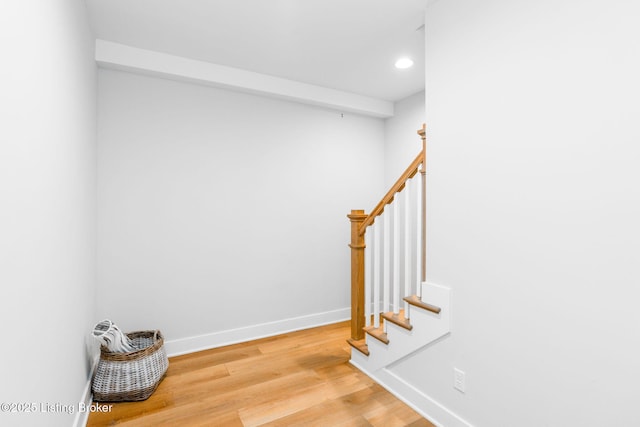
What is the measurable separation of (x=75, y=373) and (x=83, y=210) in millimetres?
933

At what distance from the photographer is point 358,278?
8.91 ft

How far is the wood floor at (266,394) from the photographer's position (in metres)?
1.95

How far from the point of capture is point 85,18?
2039 millimetres

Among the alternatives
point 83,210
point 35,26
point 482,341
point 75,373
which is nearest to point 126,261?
point 83,210

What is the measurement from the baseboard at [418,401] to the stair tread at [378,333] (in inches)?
8.9

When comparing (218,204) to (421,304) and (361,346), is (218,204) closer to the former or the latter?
(361,346)

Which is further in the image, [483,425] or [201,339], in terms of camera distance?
[201,339]

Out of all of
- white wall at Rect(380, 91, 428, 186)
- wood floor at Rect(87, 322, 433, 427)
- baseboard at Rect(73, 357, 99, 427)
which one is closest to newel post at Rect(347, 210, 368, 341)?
wood floor at Rect(87, 322, 433, 427)

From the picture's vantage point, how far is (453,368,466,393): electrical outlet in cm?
177

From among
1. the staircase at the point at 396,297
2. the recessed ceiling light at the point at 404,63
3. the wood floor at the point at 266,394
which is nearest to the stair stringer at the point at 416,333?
the staircase at the point at 396,297

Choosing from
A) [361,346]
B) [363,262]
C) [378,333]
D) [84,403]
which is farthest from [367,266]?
[84,403]

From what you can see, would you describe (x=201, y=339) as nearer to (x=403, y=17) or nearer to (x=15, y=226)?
(x=15, y=226)

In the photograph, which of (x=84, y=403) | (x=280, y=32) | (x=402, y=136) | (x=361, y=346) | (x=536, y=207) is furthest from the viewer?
A: (x=402, y=136)

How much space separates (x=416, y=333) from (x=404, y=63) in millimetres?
2211
